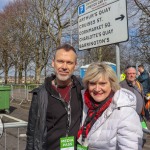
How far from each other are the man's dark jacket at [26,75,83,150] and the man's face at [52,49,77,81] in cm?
15

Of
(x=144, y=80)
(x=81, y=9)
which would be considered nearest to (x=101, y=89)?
(x=81, y=9)

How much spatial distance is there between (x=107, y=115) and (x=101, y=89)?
225mm

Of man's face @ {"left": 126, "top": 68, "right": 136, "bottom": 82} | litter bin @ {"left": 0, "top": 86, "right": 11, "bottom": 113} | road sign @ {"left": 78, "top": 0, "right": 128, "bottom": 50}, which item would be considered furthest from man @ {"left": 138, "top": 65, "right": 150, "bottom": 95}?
litter bin @ {"left": 0, "top": 86, "right": 11, "bottom": 113}

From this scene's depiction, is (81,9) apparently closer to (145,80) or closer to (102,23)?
(102,23)

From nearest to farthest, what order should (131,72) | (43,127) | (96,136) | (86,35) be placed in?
(96,136), (43,127), (131,72), (86,35)

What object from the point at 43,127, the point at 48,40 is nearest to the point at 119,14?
the point at 43,127

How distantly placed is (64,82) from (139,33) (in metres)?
19.6

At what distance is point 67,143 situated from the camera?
251cm

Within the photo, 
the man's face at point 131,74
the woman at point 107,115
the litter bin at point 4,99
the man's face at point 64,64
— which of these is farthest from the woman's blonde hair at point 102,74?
the litter bin at point 4,99

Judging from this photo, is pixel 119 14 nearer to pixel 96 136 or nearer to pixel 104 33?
pixel 104 33

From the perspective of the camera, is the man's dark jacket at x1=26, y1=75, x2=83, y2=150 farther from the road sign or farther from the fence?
the fence

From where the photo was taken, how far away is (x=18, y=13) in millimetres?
34406

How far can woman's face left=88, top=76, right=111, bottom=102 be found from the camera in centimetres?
232

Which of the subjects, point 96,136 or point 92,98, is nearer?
point 96,136
